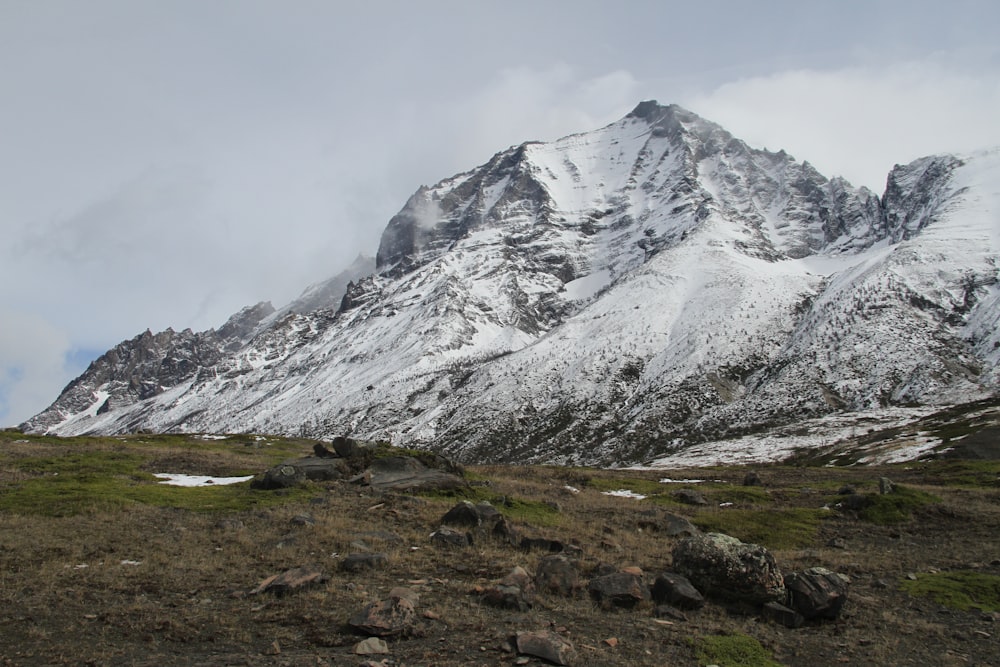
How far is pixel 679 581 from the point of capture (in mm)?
16734

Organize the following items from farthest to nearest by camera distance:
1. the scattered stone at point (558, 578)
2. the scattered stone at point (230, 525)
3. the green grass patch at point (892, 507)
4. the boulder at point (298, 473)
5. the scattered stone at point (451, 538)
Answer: the boulder at point (298, 473) < the green grass patch at point (892, 507) < the scattered stone at point (230, 525) < the scattered stone at point (451, 538) < the scattered stone at point (558, 578)

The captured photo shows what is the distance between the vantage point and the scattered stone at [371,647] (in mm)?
11977

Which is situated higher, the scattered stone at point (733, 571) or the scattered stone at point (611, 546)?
the scattered stone at point (733, 571)

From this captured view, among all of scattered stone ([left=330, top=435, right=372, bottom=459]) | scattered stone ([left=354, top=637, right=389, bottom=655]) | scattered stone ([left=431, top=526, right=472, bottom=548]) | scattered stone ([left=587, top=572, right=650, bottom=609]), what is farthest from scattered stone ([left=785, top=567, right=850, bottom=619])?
scattered stone ([left=330, top=435, right=372, bottom=459])

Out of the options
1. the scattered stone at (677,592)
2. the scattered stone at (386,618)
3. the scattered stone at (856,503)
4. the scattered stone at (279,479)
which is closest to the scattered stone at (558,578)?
the scattered stone at (677,592)

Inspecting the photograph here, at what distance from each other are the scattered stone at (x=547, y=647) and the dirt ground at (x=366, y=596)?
0.65 ft

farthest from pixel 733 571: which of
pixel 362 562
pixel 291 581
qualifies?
pixel 291 581

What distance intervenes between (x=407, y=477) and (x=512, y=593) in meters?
18.7

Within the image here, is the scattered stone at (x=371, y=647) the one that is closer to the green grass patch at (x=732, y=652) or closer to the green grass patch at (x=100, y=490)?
the green grass patch at (x=732, y=652)

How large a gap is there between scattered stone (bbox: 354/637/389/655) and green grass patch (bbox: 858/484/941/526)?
2838cm

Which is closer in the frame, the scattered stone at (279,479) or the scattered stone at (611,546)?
the scattered stone at (611,546)

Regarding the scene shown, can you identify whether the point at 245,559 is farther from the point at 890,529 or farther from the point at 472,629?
the point at 890,529

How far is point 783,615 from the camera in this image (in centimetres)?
1581

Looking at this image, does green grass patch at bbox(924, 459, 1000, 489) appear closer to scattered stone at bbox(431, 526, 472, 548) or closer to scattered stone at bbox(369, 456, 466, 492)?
scattered stone at bbox(369, 456, 466, 492)
